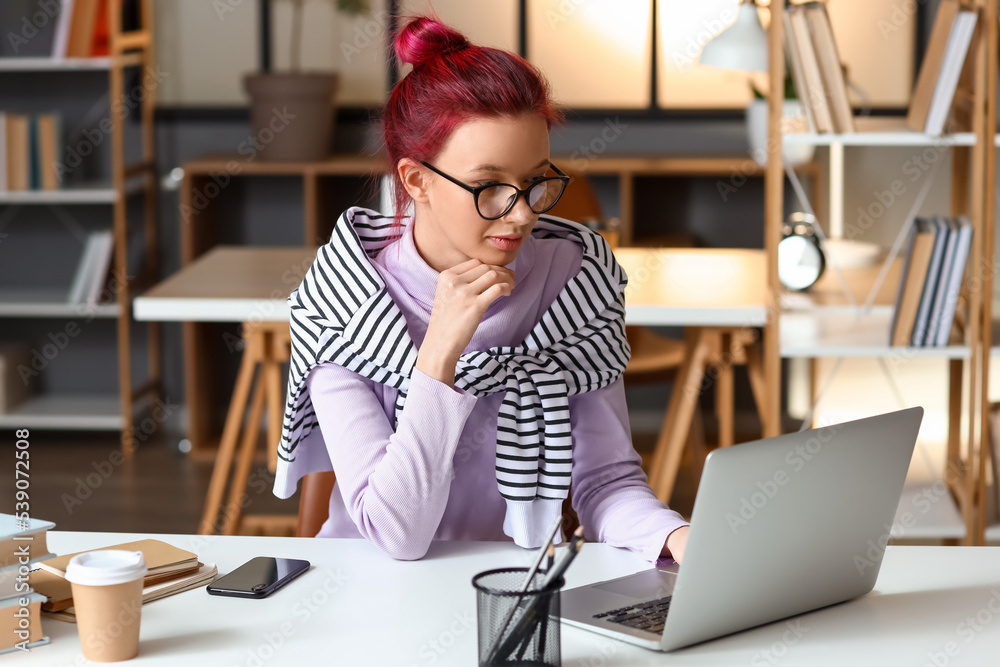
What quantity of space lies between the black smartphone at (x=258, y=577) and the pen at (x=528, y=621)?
1.01ft

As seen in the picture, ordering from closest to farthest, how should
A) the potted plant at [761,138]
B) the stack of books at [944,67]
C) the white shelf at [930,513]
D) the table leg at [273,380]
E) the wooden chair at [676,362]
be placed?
the stack of books at [944,67], the white shelf at [930,513], the wooden chair at [676,362], the table leg at [273,380], the potted plant at [761,138]

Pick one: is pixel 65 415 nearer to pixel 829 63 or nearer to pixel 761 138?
pixel 761 138

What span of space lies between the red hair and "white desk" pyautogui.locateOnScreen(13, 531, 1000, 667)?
0.48 metres

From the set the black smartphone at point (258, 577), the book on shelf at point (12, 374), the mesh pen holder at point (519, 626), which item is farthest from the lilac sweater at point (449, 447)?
the book on shelf at point (12, 374)

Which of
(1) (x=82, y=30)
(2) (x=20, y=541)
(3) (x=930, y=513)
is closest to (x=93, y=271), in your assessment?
(1) (x=82, y=30)

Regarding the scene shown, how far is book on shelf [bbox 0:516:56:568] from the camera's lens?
40.5 inches

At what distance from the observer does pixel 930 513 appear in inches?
107

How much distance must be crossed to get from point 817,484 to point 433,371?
460mm

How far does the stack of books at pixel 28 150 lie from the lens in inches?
154

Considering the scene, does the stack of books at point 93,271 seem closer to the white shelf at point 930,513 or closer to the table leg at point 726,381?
the table leg at point 726,381

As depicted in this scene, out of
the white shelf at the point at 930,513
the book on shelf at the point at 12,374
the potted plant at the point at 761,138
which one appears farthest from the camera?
the book on shelf at the point at 12,374

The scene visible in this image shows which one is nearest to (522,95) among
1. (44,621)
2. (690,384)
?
(44,621)

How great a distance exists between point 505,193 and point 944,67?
1581 millimetres

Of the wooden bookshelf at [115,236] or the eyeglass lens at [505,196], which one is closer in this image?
the eyeglass lens at [505,196]
